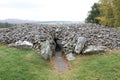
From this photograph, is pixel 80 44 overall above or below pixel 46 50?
above

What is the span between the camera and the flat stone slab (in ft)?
55.7

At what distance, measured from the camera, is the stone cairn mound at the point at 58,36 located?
20.2m

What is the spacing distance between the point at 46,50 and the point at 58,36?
4.19 m

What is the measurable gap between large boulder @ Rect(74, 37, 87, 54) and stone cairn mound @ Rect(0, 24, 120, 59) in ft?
1.18

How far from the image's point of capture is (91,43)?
20.2m

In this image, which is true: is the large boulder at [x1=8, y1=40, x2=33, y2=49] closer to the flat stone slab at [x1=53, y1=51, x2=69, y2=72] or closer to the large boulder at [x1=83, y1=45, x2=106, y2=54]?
the flat stone slab at [x1=53, y1=51, x2=69, y2=72]

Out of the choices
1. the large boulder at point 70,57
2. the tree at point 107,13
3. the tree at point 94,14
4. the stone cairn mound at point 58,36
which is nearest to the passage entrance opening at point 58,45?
the stone cairn mound at point 58,36

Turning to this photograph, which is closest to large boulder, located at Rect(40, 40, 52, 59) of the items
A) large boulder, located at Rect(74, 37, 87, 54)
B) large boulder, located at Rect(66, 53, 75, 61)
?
large boulder, located at Rect(66, 53, 75, 61)

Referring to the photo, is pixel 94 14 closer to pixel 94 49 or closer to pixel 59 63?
pixel 94 49

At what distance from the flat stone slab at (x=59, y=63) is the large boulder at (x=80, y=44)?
1.37 metres

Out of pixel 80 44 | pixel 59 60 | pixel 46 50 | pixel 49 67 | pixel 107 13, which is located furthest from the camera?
pixel 107 13

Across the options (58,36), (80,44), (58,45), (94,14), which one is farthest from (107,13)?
(80,44)

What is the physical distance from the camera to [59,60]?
1892 cm

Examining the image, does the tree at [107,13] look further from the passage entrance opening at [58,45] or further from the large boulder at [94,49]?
the large boulder at [94,49]
